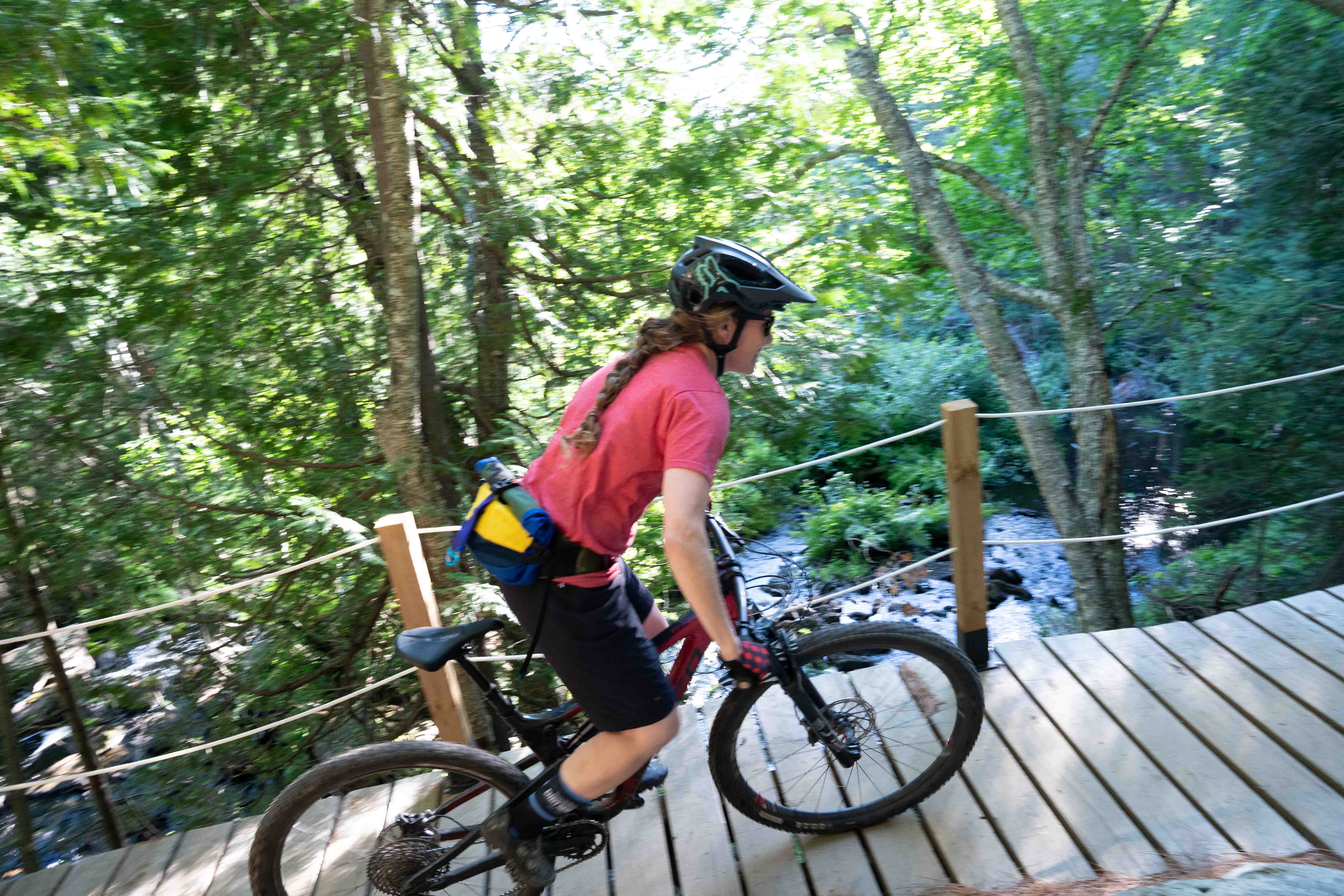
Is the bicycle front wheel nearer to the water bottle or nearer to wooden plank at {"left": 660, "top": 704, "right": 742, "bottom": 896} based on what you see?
wooden plank at {"left": 660, "top": 704, "right": 742, "bottom": 896}

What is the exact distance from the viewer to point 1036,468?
908 cm

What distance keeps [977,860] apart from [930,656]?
540mm

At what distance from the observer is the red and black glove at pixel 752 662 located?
2061 millimetres

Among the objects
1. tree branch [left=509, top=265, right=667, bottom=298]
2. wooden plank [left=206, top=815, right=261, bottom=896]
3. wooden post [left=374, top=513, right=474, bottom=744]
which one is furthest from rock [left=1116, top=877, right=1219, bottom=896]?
tree branch [left=509, top=265, right=667, bottom=298]

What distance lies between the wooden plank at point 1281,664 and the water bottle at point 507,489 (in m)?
2.55

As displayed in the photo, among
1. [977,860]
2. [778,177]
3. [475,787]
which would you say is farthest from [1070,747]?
[778,177]

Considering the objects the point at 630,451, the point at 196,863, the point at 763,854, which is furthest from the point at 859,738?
the point at 196,863

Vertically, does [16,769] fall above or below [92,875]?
below

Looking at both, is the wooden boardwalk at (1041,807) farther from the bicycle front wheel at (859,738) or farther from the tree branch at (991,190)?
the tree branch at (991,190)

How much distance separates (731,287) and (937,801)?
5.51ft

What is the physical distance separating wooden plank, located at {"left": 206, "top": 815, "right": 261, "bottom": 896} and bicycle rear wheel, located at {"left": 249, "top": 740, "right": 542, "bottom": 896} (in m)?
0.19

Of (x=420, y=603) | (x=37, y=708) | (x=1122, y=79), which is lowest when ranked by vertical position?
(x=37, y=708)

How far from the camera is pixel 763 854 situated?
2.49 m

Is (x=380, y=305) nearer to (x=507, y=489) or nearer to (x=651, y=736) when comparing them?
(x=507, y=489)
